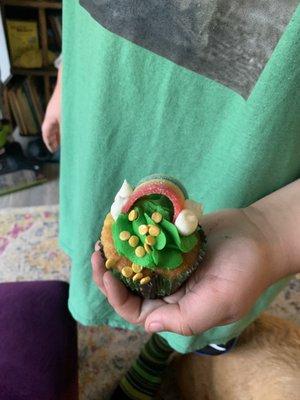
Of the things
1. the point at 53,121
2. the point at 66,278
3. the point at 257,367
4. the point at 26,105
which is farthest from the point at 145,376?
the point at 26,105

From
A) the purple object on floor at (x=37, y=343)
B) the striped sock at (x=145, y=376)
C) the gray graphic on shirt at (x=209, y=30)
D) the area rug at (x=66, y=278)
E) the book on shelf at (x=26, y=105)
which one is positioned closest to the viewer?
the gray graphic on shirt at (x=209, y=30)

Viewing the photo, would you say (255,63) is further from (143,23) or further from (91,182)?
(91,182)

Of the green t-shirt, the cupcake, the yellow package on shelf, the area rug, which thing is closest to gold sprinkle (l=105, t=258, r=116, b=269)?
the cupcake

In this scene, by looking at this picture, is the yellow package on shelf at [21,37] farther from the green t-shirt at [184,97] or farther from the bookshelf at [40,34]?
the green t-shirt at [184,97]

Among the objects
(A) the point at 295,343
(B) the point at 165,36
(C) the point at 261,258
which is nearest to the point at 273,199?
(C) the point at 261,258

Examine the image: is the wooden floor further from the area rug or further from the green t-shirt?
the green t-shirt

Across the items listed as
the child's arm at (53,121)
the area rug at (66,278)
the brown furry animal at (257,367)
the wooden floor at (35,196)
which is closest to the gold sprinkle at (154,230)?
the child's arm at (53,121)
